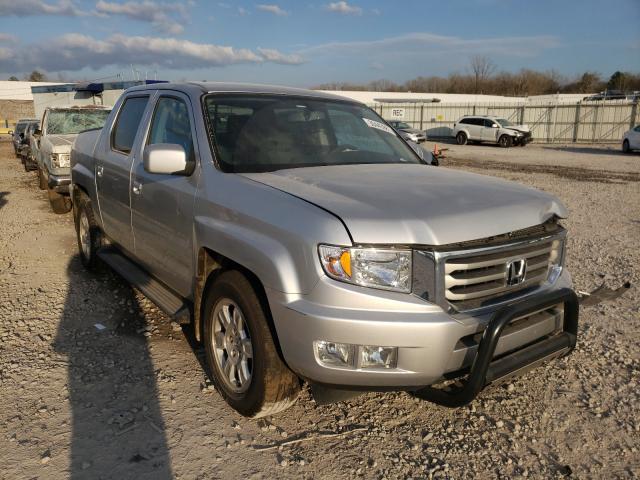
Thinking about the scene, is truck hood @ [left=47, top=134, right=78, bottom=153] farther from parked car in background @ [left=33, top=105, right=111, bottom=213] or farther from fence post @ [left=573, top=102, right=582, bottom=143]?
fence post @ [left=573, top=102, right=582, bottom=143]

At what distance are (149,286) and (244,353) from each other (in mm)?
1537

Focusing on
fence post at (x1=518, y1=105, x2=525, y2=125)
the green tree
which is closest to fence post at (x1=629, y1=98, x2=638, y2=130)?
fence post at (x1=518, y1=105, x2=525, y2=125)

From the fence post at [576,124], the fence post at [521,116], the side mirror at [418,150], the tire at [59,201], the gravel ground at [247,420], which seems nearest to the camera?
the gravel ground at [247,420]

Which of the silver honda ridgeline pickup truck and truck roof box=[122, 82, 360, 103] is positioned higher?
truck roof box=[122, 82, 360, 103]

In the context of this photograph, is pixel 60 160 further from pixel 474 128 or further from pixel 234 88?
pixel 474 128

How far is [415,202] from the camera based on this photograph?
2.72 meters

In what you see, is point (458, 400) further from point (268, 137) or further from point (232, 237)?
point (268, 137)

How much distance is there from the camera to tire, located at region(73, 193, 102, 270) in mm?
5712

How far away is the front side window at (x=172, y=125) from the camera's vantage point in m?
3.70

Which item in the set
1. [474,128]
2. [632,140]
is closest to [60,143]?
[632,140]

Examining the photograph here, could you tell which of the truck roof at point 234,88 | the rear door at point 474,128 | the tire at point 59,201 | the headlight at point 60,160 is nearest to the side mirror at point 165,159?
the truck roof at point 234,88

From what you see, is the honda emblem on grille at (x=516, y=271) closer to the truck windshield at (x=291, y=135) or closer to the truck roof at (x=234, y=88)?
the truck windshield at (x=291, y=135)

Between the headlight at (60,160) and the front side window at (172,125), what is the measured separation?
5.89 metres

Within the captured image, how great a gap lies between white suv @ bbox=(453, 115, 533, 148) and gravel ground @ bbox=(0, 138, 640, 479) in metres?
29.5
